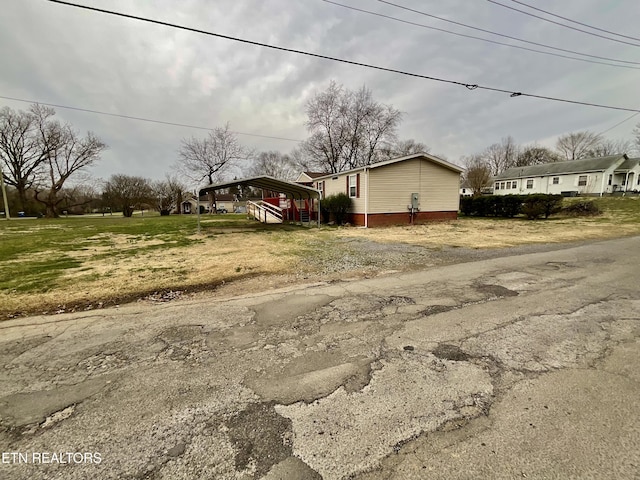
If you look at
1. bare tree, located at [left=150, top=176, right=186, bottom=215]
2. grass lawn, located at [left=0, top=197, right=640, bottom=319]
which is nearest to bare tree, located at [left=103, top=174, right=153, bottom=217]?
bare tree, located at [left=150, top=176, right=186, bottom=215]

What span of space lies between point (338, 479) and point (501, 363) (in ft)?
6.42

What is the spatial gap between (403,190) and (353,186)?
298 cm

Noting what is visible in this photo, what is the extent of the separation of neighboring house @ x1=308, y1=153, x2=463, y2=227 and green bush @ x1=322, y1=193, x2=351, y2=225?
1.42ft

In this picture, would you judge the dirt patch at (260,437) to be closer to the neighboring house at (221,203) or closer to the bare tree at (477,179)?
the bare tree at (477,179)

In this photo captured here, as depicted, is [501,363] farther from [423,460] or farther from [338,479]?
[338,479]

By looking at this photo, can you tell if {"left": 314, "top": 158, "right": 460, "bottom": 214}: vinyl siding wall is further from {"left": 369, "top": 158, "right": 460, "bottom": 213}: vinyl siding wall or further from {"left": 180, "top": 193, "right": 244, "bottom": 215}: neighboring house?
{"left": 180, "top": 193, "right": 244, "bottom": 215}: neighboring house

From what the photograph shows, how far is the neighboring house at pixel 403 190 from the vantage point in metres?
15.6

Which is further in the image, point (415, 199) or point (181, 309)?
point (415, 199)

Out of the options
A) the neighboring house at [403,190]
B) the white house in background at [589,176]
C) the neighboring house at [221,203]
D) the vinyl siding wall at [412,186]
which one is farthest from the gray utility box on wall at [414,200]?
the neighboring house at [221,203]

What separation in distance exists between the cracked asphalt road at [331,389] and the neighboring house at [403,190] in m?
12.0

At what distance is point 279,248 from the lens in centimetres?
916

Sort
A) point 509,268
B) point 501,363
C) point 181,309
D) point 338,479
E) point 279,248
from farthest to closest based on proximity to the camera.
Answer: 1. point 279,248
2. point 509,268
3. point 181,309
4. point 501,363
5. point 338,479

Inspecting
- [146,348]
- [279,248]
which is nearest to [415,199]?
[279,248]

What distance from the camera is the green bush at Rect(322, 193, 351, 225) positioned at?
16828mm
